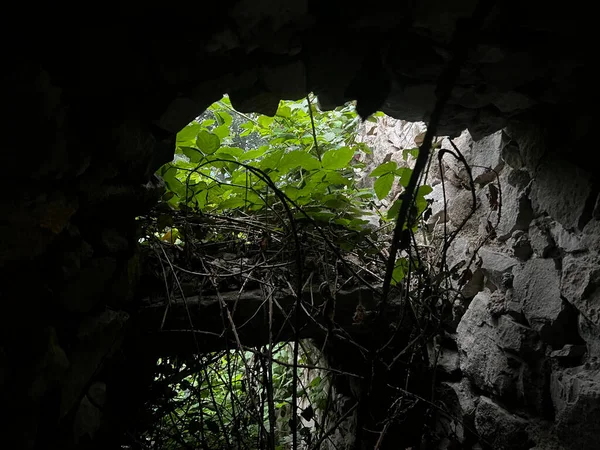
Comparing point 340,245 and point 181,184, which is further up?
point 181,184

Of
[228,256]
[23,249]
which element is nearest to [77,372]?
[23,249]

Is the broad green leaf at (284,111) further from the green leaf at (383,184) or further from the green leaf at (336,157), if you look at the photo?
the green leaf at (383,184)

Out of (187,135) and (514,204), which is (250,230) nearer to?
(187,135)

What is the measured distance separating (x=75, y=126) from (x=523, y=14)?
936mm

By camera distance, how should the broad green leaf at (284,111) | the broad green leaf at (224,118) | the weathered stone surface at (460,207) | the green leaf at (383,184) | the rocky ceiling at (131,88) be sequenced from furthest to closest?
the broad green leaf at (284,111), the broad green leaf at (224,118), the weathered stone surface at (460,207), the green leaf at (383,184), the rocky ceiling at (131,88)

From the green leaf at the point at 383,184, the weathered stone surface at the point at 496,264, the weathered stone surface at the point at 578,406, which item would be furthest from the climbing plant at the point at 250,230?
the weathered stone surface at the point at 578,406

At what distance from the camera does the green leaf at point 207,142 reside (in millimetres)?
1408

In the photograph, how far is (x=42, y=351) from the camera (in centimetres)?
82

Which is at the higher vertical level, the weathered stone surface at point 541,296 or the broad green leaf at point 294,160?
the broad green leaf at point 294,160

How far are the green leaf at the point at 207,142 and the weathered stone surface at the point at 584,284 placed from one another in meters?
1.08

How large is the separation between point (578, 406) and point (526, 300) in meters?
0.28

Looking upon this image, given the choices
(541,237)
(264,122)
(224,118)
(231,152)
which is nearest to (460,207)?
(541,237)

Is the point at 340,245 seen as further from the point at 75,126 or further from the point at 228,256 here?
the point at 75,126

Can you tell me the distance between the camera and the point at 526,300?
116 cm
